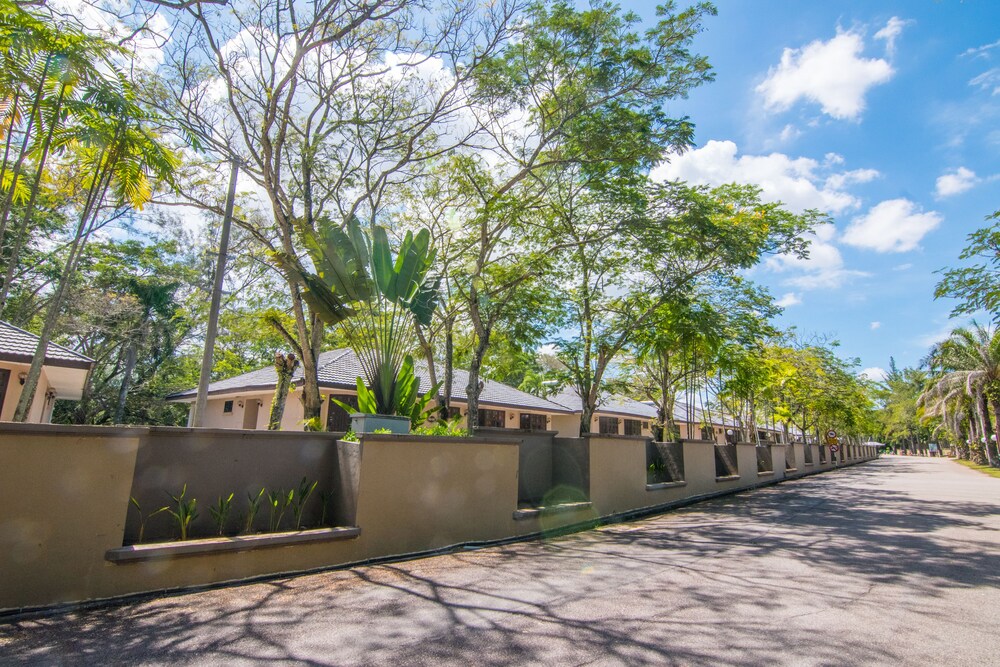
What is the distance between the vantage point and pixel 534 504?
9922 mm

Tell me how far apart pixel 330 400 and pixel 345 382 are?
108 cm

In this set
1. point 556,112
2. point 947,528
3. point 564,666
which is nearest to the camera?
point 564,666

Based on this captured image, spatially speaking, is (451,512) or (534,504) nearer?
(451,512)

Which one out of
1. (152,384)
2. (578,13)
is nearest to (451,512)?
(578,13)

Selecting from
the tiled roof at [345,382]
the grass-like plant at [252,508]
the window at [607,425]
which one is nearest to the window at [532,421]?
the tiled roof at [345,382]

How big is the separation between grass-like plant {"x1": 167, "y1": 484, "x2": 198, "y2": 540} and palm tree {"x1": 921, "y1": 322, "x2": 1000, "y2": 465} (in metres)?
39.6

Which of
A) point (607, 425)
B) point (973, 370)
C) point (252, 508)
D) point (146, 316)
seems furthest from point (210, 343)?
point (973, 370)

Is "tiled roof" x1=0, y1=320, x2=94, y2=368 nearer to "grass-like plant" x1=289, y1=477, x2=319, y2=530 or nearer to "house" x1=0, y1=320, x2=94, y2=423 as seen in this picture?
"house" x1=0, y1=320, x2=94, y2=423

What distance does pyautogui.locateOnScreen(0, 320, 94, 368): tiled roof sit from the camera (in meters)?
9.72

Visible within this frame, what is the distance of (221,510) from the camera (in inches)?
237

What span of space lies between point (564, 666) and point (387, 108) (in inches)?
451

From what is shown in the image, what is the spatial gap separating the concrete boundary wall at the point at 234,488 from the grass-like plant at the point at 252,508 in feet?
0.60

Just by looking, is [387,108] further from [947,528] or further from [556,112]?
[947,528]

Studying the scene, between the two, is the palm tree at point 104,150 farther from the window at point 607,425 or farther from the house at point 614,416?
the window at point 607,425
